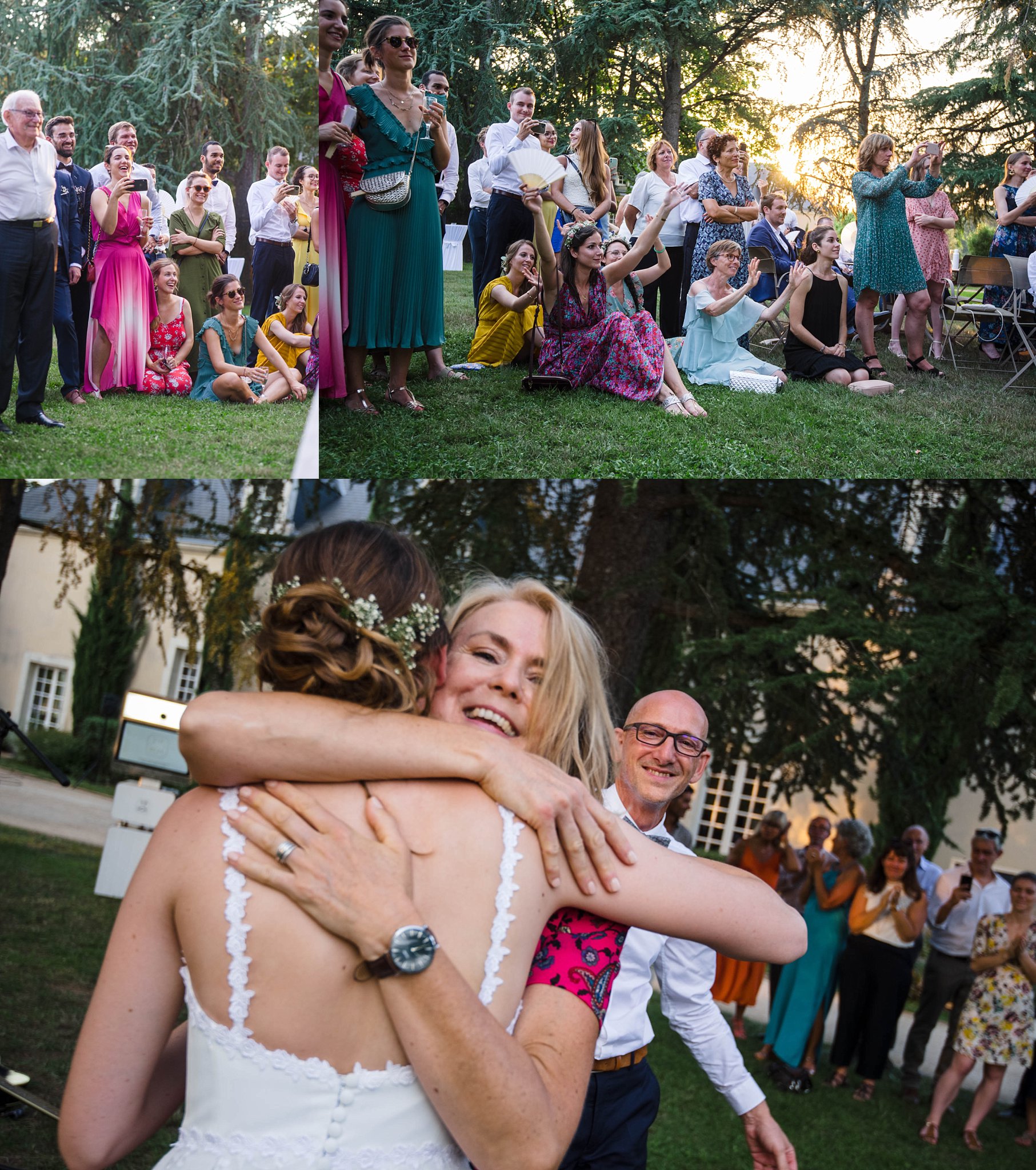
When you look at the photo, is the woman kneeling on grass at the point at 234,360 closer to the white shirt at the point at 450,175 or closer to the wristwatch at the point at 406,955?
the white shirt at the point at 450,175

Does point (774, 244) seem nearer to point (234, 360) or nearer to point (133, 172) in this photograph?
point (234, 360)

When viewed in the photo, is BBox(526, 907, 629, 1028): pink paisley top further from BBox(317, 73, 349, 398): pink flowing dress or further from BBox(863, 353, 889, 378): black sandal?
BBox(863, 353, 889, 378): black sandal

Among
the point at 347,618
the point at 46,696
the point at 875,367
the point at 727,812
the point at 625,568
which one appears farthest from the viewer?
the point at 46,696

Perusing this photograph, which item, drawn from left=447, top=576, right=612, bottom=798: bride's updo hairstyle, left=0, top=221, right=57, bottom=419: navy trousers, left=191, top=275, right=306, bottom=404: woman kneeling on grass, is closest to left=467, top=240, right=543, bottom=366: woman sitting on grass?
left=191, top=275, right=306, bottom=404: woman kneeling on grass

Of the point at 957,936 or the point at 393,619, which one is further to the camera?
the point at 957,936

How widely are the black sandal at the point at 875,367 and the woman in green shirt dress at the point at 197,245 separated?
3.90 metres

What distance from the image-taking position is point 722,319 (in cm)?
691

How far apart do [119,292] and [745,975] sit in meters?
5.96

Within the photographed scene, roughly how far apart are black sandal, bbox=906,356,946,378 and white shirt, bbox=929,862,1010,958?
3.26m

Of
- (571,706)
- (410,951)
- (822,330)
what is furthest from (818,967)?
(410,951)

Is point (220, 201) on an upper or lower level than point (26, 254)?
upper

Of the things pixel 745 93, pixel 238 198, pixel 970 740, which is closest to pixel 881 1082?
pixel 970 740

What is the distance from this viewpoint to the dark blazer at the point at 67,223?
5715 millimetres

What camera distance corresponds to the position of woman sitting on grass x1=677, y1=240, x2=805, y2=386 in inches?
270
